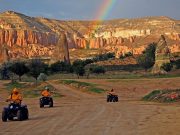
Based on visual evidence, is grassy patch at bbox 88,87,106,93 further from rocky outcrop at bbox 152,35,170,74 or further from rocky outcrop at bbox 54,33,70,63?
rocky outcrop at bbox 54,33,70,63

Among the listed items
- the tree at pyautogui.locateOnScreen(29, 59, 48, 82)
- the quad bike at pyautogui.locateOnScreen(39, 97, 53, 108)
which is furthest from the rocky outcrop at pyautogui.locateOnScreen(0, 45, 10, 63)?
the quad bike at pyautogui.locateOnScreen(39, 97, 53, 108)

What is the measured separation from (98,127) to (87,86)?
1827 inches

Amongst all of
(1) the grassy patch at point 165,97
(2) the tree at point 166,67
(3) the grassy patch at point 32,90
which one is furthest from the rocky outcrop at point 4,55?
(1) the grassy patch at point 165,97

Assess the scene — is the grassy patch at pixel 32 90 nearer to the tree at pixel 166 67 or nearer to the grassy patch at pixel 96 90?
the grassy patch at pixel 96 90

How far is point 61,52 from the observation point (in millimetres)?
155375

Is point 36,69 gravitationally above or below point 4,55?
below

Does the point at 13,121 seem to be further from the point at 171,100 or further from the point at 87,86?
the point at 87,86

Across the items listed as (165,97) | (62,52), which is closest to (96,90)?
(165,97)

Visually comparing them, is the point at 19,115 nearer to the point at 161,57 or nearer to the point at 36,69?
the point at 161,57

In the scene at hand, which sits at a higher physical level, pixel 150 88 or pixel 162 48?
pixel 162 48

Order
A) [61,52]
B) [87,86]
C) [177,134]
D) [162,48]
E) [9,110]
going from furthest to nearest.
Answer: [61,52]
[162,48]
[87,86]
[9,110]
[177,134]

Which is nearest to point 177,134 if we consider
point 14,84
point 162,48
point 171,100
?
point 171,100

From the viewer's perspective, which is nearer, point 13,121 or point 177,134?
point 177,134

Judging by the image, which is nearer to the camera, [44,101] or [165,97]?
[44,101]
